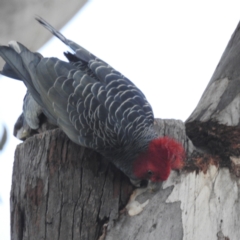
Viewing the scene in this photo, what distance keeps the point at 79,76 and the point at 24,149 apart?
0.46m

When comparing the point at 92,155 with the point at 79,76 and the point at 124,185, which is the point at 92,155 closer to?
the point at 124,185

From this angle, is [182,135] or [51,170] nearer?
[51,170]

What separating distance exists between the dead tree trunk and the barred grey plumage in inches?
3.4

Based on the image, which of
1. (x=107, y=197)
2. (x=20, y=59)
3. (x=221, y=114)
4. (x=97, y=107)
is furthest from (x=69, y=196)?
(x=221, y=114)

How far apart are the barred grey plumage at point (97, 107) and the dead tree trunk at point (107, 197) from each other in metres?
0.09

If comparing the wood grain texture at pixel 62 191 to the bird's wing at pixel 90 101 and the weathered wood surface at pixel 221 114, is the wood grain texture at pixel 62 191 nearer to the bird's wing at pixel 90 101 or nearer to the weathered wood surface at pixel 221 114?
the bird's wing at pixel 90 101

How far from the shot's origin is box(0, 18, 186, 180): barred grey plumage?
7.09 feet

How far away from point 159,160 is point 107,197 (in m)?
0.31

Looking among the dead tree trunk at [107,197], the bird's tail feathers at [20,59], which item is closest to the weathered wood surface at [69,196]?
the dead tree trunk at [107,197]

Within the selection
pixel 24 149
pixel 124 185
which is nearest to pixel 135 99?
pixel 124 185

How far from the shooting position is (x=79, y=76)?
2.25m

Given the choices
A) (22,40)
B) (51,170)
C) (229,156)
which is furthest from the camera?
(22,40)

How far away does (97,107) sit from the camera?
2195 mm

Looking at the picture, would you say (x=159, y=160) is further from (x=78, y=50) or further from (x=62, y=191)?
(x=78, y=50)
